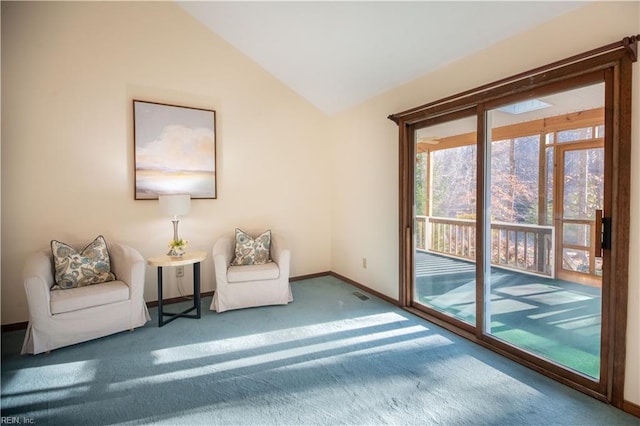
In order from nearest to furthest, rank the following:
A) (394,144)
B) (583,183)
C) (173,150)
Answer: (583,183) < (394,144) < (173,150)

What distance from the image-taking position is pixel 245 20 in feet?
11.3

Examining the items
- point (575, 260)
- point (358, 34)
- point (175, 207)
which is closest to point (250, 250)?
point (175, 207)

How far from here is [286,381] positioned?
2.18 meters

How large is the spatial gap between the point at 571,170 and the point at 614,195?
1.17ft

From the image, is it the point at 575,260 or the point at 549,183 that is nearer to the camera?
the point at 575,260

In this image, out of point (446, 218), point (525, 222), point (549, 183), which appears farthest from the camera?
point (446, 218)

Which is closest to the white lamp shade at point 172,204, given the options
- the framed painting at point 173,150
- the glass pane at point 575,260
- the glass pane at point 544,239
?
the framed painting at point 173,150

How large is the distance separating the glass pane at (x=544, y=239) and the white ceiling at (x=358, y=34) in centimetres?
67

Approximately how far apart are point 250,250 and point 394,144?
2127 millimetres

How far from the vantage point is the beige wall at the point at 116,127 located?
9.97 ft

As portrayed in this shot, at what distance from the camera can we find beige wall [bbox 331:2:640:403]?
1849mm

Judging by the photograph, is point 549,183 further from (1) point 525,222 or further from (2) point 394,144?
(2) point 394,144

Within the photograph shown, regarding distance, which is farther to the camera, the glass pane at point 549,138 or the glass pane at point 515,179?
the glass pane at point 515,179

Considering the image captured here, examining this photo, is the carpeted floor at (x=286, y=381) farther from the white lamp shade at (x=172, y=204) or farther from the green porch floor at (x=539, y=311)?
the white lamp shade at (x=172, y=204)
